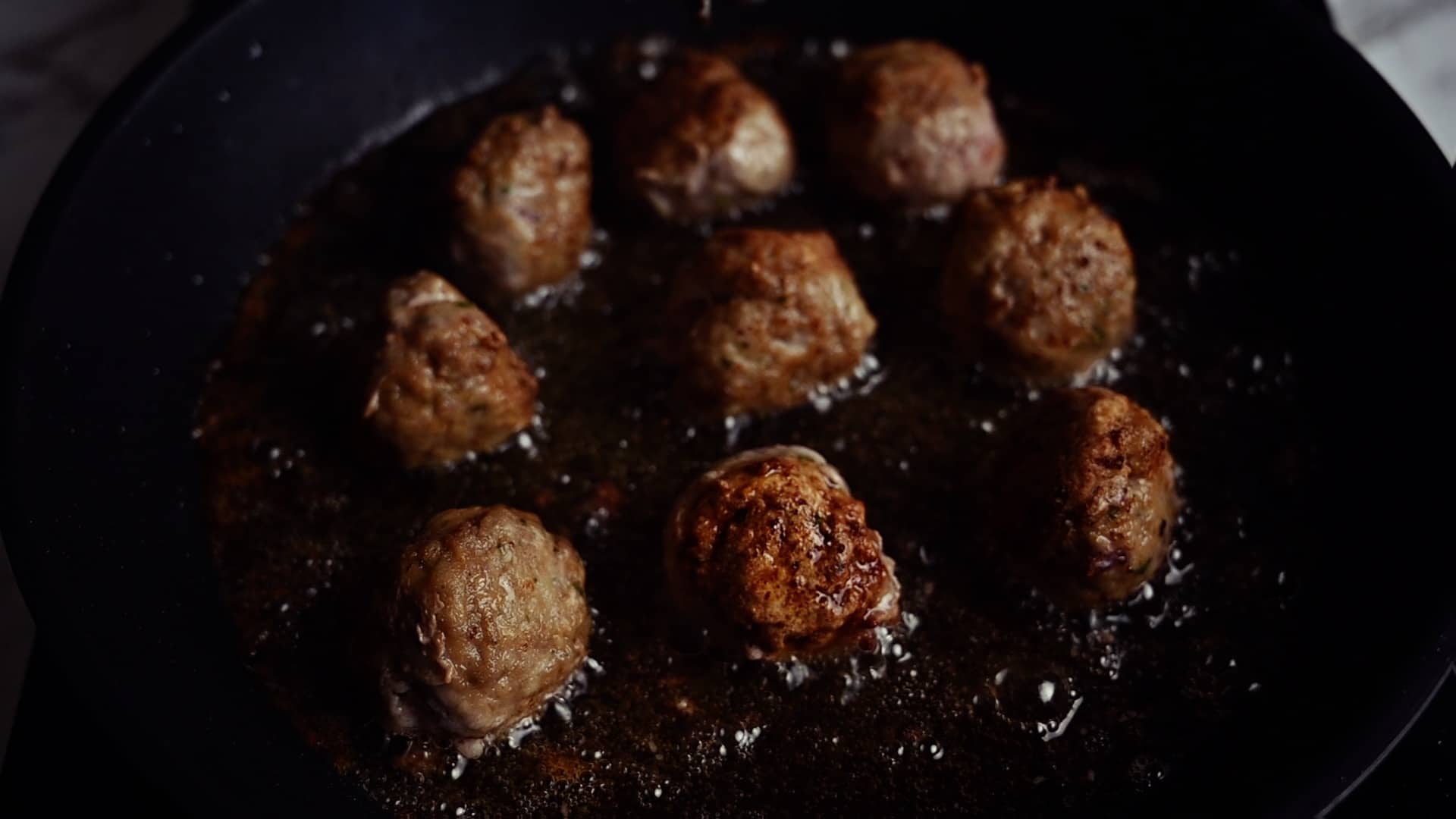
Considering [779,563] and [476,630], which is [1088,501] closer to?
[779,563]

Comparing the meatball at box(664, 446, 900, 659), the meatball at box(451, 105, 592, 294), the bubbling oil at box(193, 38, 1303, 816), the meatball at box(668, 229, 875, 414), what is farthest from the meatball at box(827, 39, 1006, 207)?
the meatball at box(664, 446, 900, 659)

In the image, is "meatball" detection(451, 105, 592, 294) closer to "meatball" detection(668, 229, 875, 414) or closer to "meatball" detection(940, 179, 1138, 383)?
"meatball" detection(668, 229, 875, 414)

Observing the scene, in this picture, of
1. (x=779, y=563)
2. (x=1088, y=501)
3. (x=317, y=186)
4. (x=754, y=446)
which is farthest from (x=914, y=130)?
(x=317, y=186)

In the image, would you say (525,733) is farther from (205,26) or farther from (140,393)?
(205,26)

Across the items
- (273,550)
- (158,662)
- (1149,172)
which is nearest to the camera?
(158,662)

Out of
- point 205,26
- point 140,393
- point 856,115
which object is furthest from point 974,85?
point 140,393

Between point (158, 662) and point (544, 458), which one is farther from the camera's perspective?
point (544, 458)
